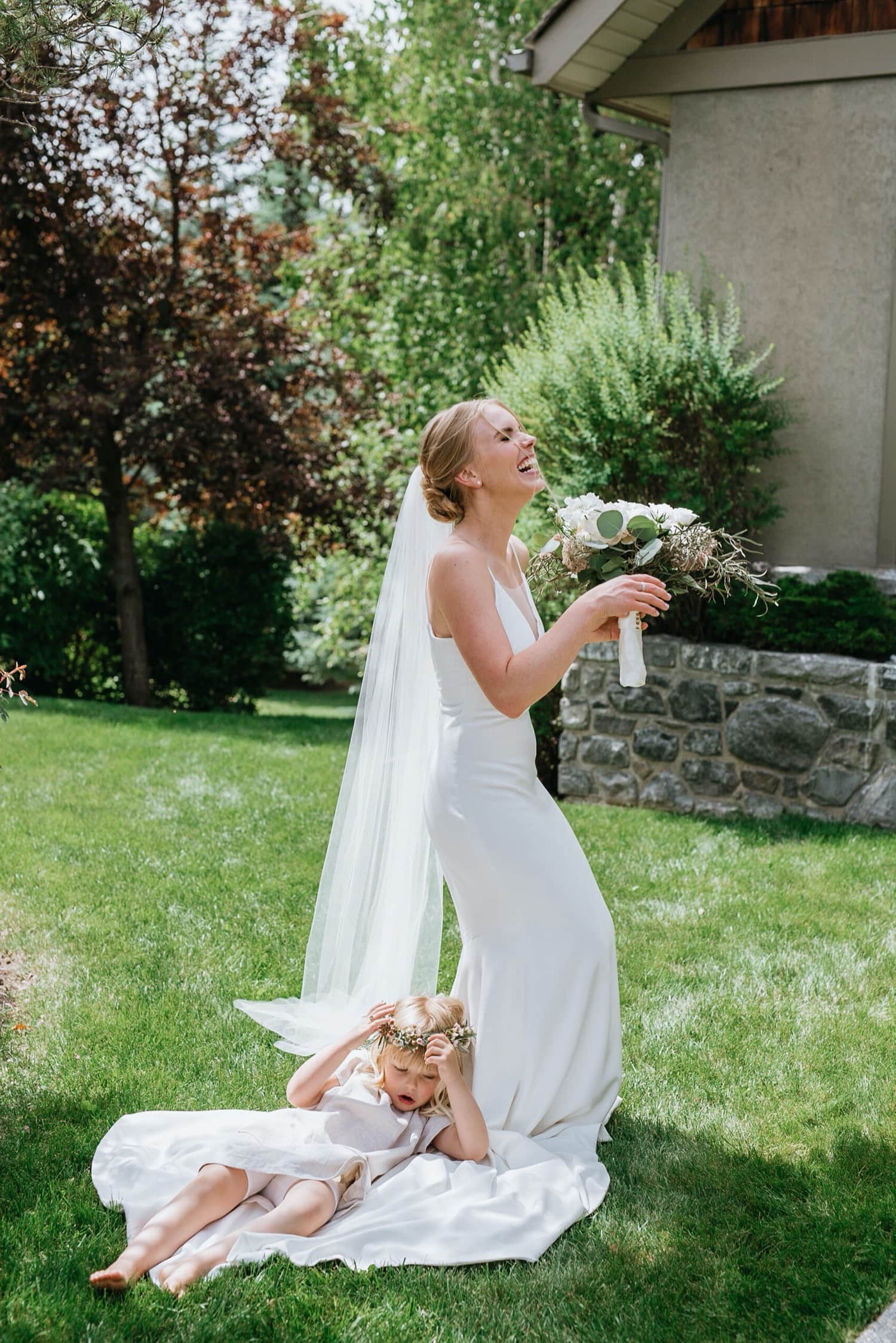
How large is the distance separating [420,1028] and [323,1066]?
0.31m

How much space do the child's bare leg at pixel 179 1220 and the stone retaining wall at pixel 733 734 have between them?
4709 millimetres

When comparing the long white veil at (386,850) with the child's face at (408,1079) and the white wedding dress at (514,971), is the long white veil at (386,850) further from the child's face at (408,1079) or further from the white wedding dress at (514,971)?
the child's face at (408,1079)

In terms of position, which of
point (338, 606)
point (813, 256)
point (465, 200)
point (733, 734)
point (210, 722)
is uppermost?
point (465, 200)

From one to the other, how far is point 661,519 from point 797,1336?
86.5 inches

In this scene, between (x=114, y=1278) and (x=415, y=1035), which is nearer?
(x=114, y=1278)

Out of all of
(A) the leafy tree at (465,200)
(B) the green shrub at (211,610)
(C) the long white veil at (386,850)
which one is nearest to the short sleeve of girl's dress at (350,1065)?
(C) the long white veil at (386,850)

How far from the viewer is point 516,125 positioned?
14531 millimetres

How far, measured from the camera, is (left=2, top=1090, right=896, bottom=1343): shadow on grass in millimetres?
2662

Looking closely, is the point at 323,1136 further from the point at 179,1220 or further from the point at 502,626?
the point at 502,626

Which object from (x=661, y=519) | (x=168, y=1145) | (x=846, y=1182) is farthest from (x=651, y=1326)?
(x=661, y=519)

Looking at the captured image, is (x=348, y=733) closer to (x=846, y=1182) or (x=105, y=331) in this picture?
(x=105, y=331)

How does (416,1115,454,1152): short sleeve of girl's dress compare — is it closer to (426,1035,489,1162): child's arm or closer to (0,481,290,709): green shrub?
(426,1035,489,1162): child's arm

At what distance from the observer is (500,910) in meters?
3.53

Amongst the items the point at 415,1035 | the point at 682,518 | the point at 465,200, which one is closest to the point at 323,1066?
the point at 415,1035
